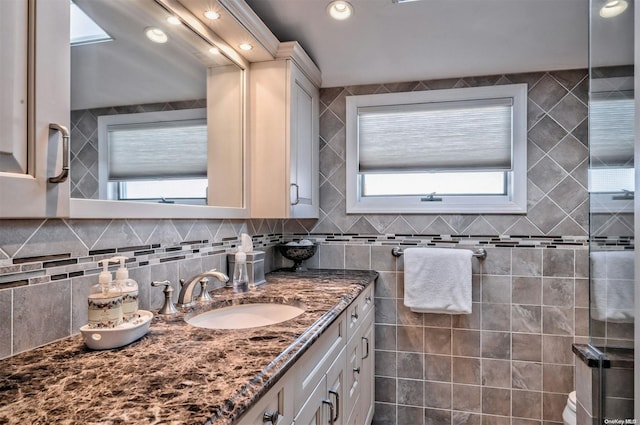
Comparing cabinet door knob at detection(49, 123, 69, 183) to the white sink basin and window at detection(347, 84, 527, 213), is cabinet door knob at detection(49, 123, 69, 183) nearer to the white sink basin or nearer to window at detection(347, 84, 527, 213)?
the white sink basin

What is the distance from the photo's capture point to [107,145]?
1.09 m

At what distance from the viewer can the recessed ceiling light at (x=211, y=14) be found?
1.46 meters

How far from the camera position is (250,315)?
1.52m

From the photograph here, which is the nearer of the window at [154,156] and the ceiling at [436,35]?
the window at [154,156]

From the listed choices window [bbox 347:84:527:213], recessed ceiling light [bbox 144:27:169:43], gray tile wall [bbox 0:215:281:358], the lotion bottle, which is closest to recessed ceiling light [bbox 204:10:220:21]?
recessed ceiling light [bbox 144:27:169:43]

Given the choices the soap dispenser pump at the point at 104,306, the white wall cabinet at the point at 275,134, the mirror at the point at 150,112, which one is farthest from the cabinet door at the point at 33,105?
the white wall cabinet at the point at 275,134

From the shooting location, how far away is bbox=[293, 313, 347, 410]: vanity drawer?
1.03 metres

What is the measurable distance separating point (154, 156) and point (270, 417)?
91 centimetres

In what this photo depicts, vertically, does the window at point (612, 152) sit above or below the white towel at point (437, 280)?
above

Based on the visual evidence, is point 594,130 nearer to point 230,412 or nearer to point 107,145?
point 230,412

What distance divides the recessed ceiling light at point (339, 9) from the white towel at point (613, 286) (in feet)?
5.06

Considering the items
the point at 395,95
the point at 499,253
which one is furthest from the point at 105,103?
the point at 499,253

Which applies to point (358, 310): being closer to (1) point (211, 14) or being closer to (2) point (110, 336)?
(2) point (110, 336)

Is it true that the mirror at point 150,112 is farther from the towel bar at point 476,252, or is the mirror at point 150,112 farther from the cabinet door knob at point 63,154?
the towel bar at point 476,252
